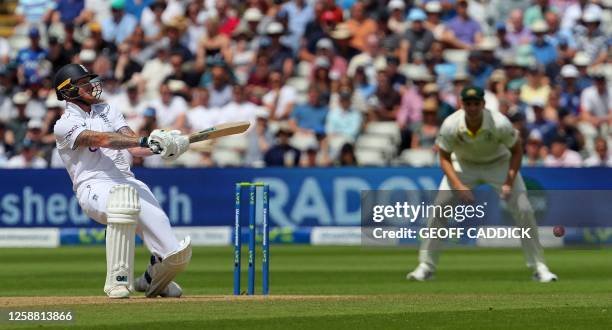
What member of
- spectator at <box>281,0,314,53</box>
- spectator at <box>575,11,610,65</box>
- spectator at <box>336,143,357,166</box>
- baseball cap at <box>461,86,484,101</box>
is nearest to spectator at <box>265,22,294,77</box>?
spectator at <box>281,0,314,53</box>

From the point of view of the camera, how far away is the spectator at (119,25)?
20766 millimetres

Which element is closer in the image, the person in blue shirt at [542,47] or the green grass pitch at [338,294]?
the green grass pitch at [338,294]

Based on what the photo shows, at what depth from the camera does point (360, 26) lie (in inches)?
782

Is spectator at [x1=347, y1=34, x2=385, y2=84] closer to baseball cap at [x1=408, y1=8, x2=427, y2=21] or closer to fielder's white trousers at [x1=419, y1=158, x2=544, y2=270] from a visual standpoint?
baseball cap at [x1=408, y1=8, x2=427, y2=21]

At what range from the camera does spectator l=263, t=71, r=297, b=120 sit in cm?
1883

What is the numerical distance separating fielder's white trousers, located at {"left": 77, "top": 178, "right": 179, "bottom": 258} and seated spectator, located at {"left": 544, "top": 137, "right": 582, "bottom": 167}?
29.8ft

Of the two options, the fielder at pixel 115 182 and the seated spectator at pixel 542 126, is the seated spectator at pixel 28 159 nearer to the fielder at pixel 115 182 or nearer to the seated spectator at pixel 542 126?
the seated spectator at pixel 542 126

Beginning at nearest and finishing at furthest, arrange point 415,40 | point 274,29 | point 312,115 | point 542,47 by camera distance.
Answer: point 312,115 < point 542,47 < point 415,40 < point 274,29

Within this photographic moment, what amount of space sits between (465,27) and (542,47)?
111 cm

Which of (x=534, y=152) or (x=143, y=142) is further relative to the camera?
(x=534, y=152)

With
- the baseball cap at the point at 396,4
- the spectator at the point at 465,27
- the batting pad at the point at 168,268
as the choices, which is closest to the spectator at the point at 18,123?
the baseball cap at the point at 396,4

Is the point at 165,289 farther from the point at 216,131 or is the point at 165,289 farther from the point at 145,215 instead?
the point at 216,131

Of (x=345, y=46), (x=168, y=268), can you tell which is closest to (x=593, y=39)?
(x=345, y=46)

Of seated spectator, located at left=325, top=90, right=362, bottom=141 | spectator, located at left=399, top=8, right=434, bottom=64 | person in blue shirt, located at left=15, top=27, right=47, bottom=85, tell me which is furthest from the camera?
person in blue shirt, located at left=15, top=27, right=47, bottom=85
